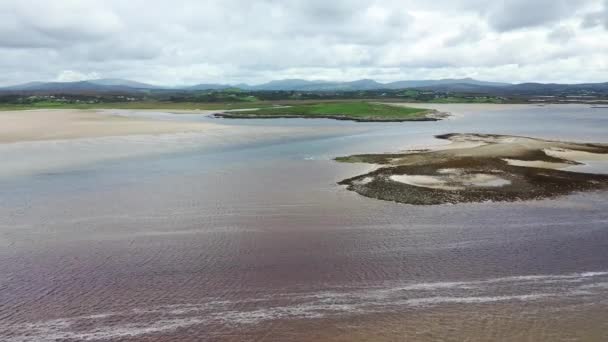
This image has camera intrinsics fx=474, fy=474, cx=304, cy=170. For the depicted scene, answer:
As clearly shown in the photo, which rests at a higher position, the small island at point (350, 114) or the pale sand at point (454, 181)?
the small island at point (350, 114)

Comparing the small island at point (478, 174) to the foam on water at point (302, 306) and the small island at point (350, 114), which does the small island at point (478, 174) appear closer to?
the foam on water at point (302, 306)

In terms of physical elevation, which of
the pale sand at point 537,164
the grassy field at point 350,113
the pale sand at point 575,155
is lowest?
the pale sand at point 537,164

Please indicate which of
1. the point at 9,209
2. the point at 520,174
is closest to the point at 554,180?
the point at 520,174

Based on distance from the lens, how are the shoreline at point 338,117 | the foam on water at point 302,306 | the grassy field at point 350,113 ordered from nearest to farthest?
the foam on water at point 302,306 → the shoreline at point 338,117 → the grassy field at point 350,113

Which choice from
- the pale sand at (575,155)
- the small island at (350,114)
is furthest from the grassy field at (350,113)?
the pale sand at (575,155)

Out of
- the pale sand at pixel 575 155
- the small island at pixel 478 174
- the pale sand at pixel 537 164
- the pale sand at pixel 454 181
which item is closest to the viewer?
the small island at pixel 478 174

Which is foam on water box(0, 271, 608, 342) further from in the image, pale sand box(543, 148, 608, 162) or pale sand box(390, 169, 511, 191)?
pale sand box(543, 148, 608, 162)

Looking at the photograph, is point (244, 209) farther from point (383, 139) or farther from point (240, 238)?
point (383, 139)

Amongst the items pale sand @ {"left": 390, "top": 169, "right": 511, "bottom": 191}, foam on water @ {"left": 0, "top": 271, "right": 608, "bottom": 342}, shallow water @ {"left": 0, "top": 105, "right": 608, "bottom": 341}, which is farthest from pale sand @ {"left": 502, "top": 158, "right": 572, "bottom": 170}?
foam on water @ {"left": 0, "top": 271, "right": 608, "bottom": 342}
